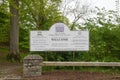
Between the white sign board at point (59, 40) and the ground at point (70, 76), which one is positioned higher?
the white sign board at point (59, 40)

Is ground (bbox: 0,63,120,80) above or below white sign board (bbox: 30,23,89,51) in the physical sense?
below

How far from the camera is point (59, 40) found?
46.8 ft

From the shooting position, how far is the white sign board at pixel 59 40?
14180mm

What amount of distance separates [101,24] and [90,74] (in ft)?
12.5

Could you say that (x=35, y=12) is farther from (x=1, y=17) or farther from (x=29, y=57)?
(x=29, y=57)

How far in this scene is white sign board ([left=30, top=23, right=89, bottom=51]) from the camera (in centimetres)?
1418

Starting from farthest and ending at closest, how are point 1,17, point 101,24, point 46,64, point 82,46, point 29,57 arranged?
point 1,17 < point 101,24 < point 82,46 < point 46,64 < point 29,57

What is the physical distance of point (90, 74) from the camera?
41.8 ft

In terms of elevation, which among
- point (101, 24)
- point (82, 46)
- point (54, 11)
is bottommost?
point (82, 46)

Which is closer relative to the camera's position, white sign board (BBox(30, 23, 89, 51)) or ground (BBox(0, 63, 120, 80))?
ground (BBox(0, 63, 120, 80))

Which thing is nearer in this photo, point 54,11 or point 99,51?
point 99,51

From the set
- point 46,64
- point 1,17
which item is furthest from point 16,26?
point 1,17

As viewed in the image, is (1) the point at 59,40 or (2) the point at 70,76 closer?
(2) the point at 70,76

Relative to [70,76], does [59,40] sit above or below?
above
